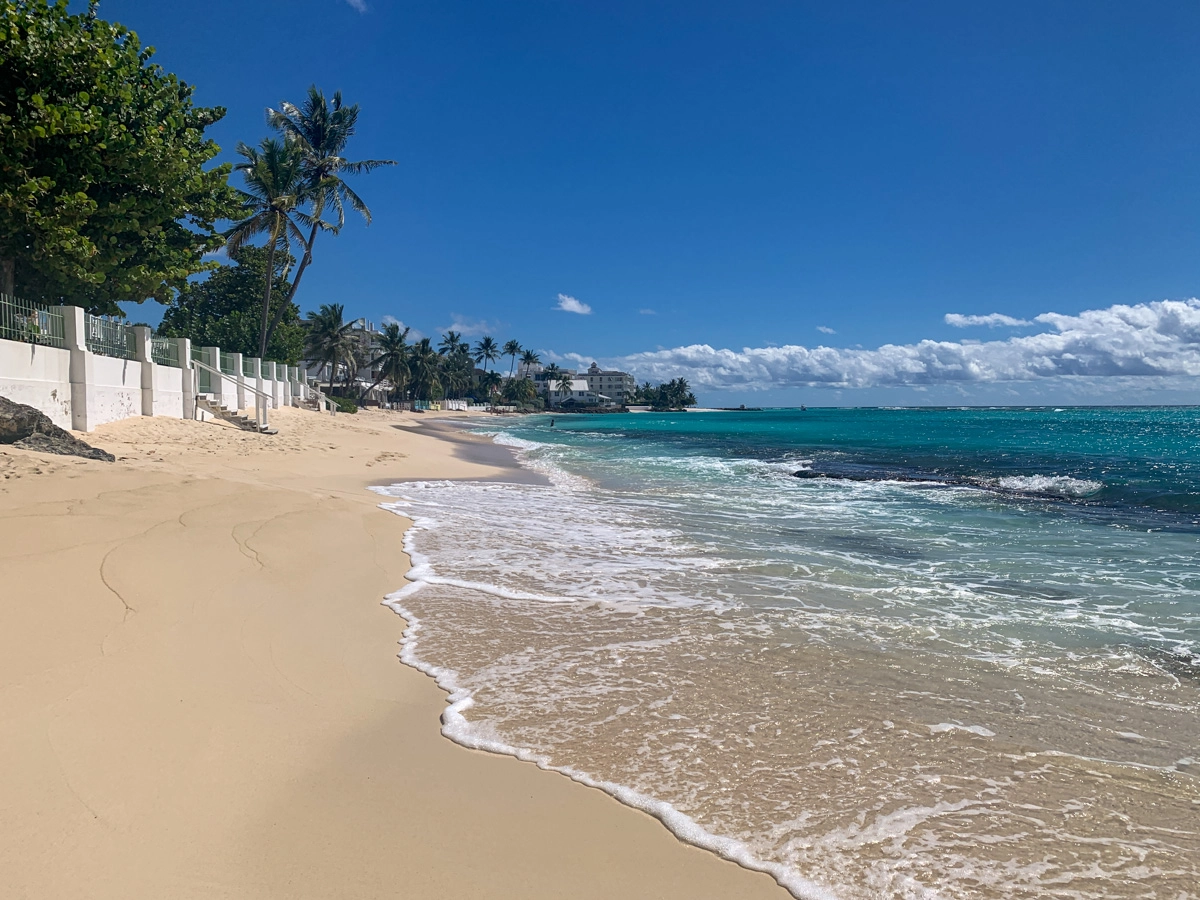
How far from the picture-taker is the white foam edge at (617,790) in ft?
8.45

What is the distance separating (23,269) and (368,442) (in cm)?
1069

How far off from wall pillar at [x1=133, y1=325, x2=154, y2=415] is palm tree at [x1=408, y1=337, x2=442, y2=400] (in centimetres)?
6645

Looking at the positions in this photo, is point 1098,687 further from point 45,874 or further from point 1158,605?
point 45,874

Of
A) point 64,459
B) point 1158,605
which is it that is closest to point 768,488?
point 1158,605

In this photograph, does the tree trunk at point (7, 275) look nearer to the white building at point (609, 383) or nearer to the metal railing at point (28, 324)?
the metal railing at point (28, 324)

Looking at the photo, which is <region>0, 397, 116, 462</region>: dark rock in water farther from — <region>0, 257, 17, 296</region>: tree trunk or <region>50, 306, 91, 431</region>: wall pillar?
<region>0, 257, 17, 296</region>: tree trunk

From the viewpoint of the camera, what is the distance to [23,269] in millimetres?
17484

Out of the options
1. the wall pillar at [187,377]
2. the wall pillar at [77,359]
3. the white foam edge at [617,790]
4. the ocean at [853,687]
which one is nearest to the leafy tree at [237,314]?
the wall pillar at [187,377]

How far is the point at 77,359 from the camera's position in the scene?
1426 centimetres

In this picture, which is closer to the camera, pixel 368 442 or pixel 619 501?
pixel 619 501

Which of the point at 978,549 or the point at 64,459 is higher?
the point at 64,459

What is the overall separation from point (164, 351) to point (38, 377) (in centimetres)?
673

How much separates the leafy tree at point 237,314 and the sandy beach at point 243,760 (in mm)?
42658

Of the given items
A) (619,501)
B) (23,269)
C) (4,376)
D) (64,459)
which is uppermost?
(23,269)
